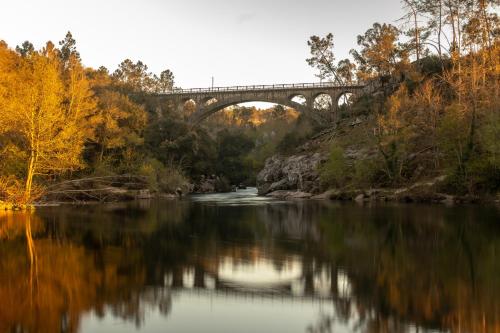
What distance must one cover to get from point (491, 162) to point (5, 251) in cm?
3832

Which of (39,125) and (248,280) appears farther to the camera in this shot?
(39,125)

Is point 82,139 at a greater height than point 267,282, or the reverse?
point 82,139

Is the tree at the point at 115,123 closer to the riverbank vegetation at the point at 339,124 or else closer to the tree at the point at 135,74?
the riverbank vegetation at the point at 339,124

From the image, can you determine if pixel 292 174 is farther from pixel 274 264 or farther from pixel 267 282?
pixel 267 282

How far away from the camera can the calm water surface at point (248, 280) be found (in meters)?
9.25

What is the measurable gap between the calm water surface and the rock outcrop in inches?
1635

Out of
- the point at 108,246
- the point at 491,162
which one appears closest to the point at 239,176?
the point at 491,162

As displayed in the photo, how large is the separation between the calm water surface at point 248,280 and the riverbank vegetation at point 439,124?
2520 centimetres

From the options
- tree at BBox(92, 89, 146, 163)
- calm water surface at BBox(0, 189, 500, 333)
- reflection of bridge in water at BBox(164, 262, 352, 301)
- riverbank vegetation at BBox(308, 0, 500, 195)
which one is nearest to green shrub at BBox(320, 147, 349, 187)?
riverbank vegetation at BBox(308, 0, 500, 195)

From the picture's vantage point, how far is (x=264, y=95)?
95000 millimetres

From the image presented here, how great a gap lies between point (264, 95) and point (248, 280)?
83635 millimetres

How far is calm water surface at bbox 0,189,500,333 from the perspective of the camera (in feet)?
30.3

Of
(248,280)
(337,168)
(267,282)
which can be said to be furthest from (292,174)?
(267,282)

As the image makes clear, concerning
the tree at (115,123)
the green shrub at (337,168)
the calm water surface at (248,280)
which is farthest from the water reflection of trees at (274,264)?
the green shrub at (337,168)
